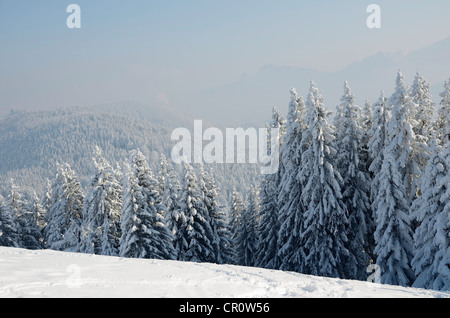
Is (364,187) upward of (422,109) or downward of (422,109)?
downward

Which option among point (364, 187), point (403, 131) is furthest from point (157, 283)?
point (364, 187)

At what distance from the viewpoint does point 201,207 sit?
32.4 meters

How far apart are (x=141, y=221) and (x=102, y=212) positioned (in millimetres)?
4288

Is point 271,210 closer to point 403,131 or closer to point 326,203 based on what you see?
point 326,203

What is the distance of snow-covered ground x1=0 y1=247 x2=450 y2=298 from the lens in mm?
8930

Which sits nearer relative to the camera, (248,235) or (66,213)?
(66,213)

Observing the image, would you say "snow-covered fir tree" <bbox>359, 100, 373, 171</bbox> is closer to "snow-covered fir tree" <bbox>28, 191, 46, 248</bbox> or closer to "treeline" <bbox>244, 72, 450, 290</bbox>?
"treeline" <bbox>244, 72, 450, 290</bbox>

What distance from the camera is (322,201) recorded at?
25.5 meters

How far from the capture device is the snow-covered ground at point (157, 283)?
8930 millimetres

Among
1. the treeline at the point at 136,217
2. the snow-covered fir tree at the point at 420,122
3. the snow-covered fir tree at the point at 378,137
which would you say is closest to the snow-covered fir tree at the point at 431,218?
the snow-covered fir tree at the point at 420,122

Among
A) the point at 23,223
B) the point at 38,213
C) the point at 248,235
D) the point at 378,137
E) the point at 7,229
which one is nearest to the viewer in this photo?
the point at 378,137
